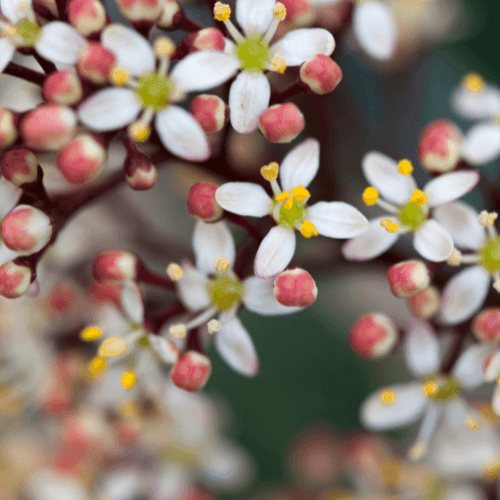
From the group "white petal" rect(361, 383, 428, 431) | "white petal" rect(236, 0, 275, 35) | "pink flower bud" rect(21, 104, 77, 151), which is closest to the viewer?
"pink flower bud" rect(21, 104, 77, 151)

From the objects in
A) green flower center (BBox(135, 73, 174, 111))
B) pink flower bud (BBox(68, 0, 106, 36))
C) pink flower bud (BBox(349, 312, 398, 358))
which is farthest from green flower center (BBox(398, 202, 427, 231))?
pink flower bud (BBox(68, 0, 106, 36))

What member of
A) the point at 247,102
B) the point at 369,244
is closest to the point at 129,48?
the point at 247,102

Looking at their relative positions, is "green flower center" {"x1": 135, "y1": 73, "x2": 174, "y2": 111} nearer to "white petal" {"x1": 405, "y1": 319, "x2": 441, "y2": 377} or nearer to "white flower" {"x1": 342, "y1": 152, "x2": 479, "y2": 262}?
"white flower" {"x1": 342, "y1": 152, "x2": 479, "y2": 262}

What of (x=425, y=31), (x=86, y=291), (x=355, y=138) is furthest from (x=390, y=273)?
(x=425, y=31)

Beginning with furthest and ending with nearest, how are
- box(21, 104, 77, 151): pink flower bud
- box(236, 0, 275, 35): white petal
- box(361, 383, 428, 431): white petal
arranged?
1. box(361, 383, 428, 431): white petal
2. box(236, 0, 275, 35): white petal
3. box(21, 104, 77, 151): pink flower bud

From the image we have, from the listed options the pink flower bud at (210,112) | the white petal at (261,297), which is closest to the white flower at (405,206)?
the white petal at (261,297)

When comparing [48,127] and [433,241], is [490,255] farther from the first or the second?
[48,127]
